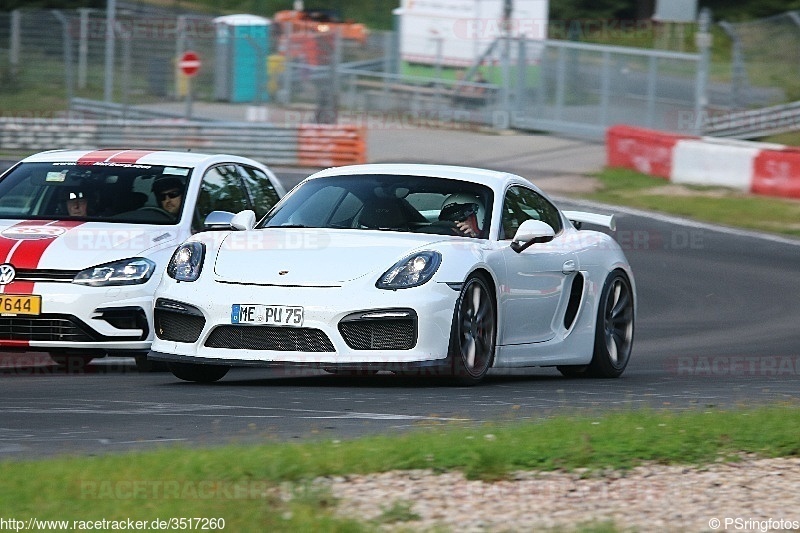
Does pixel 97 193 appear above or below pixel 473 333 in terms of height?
above

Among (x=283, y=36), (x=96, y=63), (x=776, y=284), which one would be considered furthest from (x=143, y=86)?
(x=776, y=284)

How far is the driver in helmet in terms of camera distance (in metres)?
9.05

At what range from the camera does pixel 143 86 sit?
31750 mm

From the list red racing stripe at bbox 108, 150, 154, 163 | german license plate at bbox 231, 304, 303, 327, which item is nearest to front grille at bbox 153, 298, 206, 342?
german license plate at bbox 231, 304, 303, 327

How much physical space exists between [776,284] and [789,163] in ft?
21.3

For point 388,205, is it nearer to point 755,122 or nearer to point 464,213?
point 464,213

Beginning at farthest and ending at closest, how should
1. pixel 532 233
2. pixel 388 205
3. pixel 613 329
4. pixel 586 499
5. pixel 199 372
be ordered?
1. pixel 613 329
2. pixel 388 205
3. pixel 532 233
4. pixel 199 372
5. pixel 586 499

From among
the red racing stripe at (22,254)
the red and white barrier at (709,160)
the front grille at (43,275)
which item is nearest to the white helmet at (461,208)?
the front grille at (43,275)

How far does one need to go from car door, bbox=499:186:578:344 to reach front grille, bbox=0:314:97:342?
2578 mm

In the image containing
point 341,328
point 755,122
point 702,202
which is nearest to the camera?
point 341,328

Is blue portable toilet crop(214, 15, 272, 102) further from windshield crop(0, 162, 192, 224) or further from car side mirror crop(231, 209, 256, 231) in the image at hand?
car side mirror crop(231, 209, 256, 231)

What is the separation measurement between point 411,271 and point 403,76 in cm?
2494

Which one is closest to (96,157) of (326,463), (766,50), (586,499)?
(326,463)

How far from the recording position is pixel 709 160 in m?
22.7
